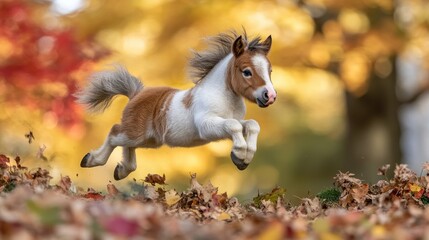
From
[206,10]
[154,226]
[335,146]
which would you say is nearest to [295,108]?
[335,146]

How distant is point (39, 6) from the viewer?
1186 cm

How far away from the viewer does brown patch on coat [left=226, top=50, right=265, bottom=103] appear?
19.2 feet

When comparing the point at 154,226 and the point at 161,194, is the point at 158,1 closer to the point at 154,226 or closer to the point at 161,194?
the point at 161,194

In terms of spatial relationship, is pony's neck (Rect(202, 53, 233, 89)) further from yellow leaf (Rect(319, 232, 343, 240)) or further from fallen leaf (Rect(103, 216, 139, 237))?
fallen leaf (Rect(103, 216, 139, 237))

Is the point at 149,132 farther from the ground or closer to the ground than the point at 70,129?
closer to the ground

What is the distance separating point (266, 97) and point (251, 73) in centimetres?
24

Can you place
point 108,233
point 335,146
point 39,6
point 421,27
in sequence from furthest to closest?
point 335,146 → point 421,27 → point 39,6 → point 108,233

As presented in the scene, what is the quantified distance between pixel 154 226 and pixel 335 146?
47.0ft

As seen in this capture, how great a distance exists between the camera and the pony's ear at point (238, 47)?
5973 mm

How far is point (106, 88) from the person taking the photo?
7.13 metres

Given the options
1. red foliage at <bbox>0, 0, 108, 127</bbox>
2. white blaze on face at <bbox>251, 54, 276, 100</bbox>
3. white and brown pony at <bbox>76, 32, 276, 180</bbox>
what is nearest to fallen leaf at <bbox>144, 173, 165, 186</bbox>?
white and brown pony at <bbox>76, 32, 276, 180</bbox>

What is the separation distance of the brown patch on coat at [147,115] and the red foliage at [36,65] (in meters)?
4.10

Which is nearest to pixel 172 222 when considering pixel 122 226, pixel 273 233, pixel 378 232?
pixel 122 226

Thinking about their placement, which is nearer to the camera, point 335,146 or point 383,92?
point 383,92
